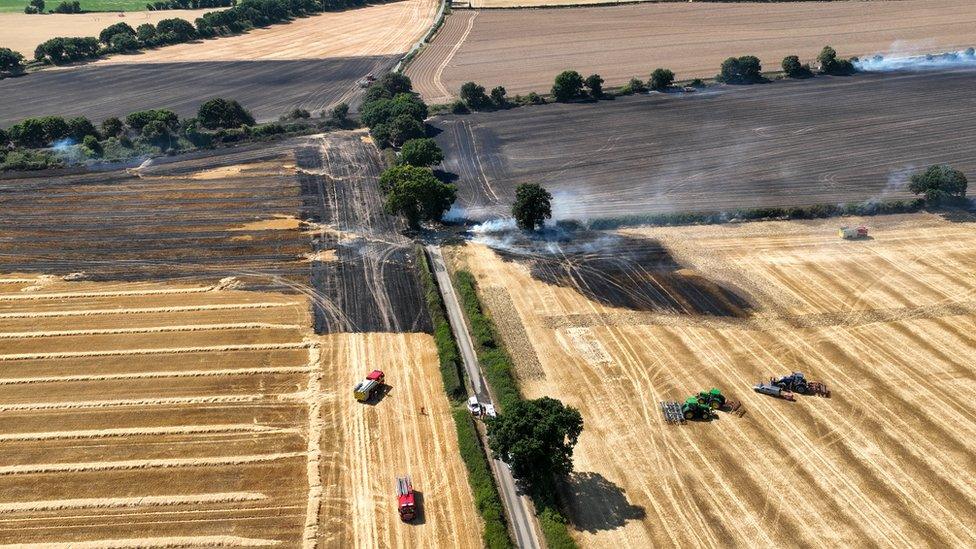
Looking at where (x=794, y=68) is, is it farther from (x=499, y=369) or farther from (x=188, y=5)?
(x=188, y=5)

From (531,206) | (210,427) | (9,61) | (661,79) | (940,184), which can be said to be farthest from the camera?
(9,61)

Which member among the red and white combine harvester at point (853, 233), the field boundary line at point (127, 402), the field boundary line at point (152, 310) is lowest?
the field boundary line at point (127, 402)

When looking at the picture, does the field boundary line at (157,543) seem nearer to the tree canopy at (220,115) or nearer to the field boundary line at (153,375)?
the field boundary line at (153,375)

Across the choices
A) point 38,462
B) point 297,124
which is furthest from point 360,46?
point 38,462

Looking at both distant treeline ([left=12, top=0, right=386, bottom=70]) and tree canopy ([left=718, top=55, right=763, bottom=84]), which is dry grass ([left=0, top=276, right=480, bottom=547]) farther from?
distant treeline ([left=12, top=0, right=386, bottom=70])

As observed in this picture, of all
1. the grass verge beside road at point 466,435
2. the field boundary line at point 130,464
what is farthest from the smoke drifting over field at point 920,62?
the field boundary line at point 130,464

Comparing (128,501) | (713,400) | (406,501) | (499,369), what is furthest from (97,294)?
(713,400)
